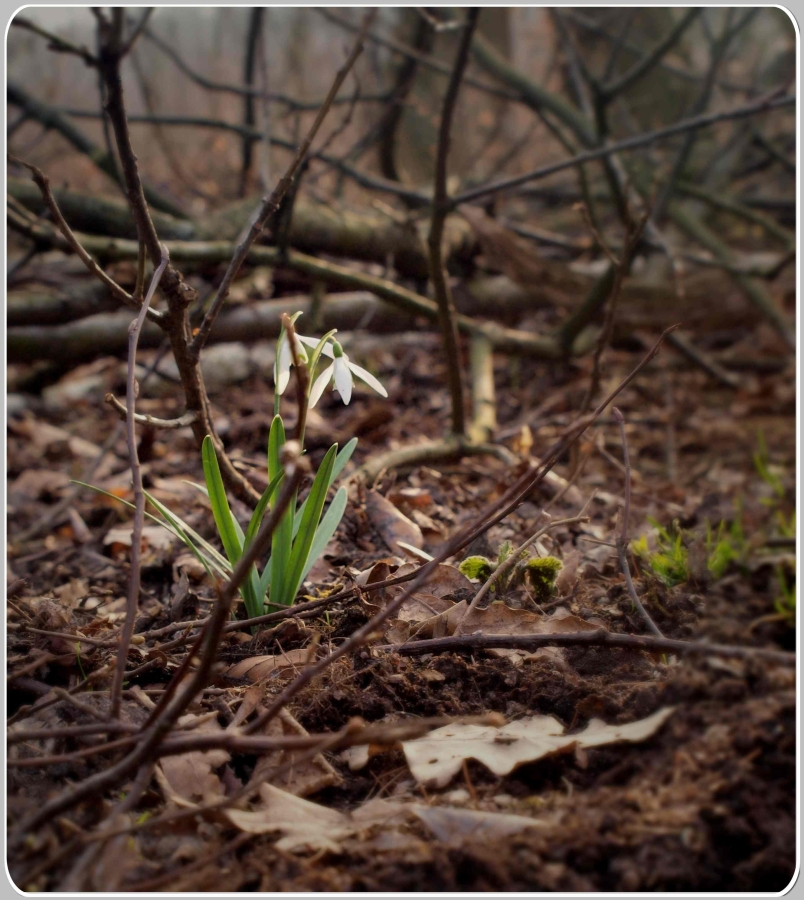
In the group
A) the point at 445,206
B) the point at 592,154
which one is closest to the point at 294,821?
the point at 445,206

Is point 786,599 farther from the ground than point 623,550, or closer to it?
farther from the ground

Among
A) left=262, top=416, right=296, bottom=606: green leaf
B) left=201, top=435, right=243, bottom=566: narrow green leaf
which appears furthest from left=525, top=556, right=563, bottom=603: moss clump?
left=201, top=435, right=243, bottom=566: narrow green leaf

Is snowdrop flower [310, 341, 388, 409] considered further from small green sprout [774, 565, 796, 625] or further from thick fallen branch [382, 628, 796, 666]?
small green sprout [774, 565, 796, 625]

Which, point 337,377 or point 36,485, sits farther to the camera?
point 36,485

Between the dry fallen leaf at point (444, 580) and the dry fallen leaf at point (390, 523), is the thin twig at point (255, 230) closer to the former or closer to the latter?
the dry fallen leaf at point (444, 580)

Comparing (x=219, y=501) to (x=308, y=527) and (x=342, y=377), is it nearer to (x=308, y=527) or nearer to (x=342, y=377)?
(x=308, y=527)

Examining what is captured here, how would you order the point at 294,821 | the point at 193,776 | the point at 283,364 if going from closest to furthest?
the point at 294,821 < the point at 193,776 < the point at 283,364

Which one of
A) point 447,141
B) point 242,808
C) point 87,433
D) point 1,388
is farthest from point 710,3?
point 87,433

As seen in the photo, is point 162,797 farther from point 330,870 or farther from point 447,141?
point 447,141
